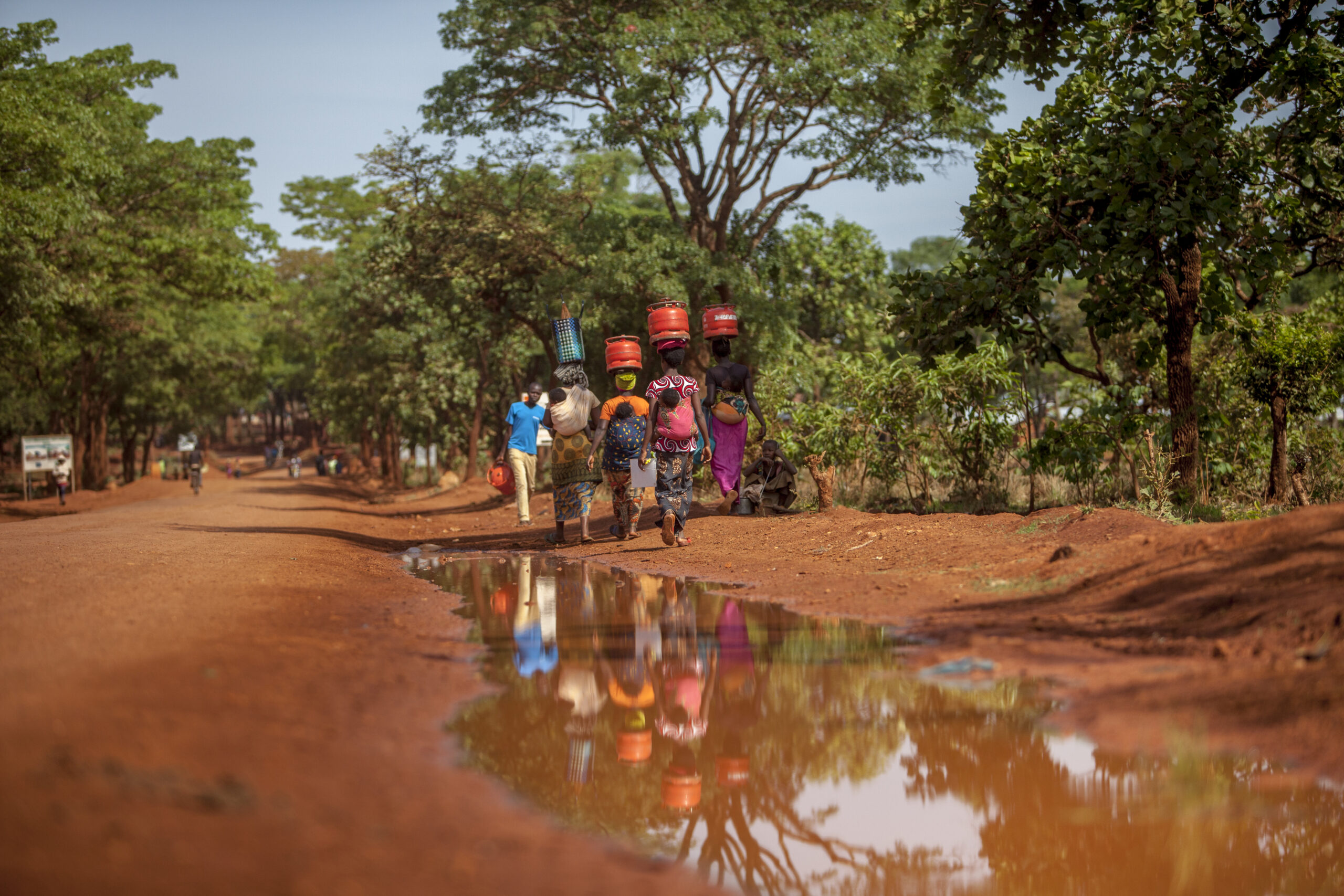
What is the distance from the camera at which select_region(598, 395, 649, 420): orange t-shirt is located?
38.8 ft

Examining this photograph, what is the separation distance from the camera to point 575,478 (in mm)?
12320

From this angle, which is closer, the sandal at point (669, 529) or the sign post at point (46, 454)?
the sandal at point (669, 529)

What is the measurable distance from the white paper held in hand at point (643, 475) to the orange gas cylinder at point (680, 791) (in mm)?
7522

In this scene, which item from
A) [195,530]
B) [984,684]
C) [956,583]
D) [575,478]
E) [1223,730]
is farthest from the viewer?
[195,530]

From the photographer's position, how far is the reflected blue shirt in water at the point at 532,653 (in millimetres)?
5547

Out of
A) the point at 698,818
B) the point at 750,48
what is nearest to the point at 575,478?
the point at 698,818

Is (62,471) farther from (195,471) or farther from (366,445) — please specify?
(366,445)

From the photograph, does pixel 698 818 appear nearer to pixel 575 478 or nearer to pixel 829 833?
pixel 829 833

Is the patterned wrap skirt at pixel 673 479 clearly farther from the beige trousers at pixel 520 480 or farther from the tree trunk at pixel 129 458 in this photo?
the tree trunk at pixel 129 458

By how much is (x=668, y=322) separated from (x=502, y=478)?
12.2 ft

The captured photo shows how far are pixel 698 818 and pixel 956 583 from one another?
4834 millimetres

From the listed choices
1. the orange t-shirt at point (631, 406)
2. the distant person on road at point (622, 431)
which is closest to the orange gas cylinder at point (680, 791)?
the distant person on road at point (622, 431)

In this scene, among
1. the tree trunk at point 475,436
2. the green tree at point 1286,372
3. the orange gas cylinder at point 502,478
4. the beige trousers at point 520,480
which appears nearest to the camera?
the green tree at point 1286,372

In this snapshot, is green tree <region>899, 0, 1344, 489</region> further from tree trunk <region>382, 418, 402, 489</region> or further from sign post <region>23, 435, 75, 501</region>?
tree trunk <region>382, 418, 402, 489</region>
